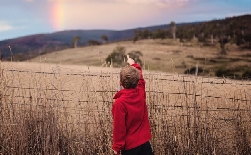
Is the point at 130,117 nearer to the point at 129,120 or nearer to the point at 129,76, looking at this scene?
the point at 129,120

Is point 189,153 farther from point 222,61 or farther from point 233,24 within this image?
point 233,24

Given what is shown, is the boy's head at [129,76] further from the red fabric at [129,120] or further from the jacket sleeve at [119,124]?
the jacket sleeve at [119,124]

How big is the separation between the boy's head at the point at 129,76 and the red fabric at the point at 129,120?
0.10 m

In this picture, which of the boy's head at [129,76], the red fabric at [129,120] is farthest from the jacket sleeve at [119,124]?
the boy's head at [129,76]

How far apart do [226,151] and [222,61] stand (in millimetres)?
44553

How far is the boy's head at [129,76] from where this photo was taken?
3463mm

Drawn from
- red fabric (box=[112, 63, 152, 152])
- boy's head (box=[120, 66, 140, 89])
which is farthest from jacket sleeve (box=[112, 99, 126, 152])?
boy's head (box=[120, 66, 140, 89])

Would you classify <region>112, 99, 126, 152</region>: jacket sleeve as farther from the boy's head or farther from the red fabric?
the boy's head

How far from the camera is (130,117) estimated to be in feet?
11.8

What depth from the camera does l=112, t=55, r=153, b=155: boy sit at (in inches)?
138

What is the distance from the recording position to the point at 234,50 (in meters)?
60.7

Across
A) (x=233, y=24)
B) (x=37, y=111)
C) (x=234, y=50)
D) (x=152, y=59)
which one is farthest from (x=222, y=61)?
(x=37, y=111)

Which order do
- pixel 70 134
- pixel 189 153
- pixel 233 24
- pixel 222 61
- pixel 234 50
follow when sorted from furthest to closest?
1. pixel 233 24
2. pixel 234 50
3. pixel 222 61
4. pixel 70 134
5. pixel 189 153

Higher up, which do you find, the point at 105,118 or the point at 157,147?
the point at 105,118
